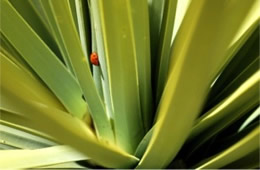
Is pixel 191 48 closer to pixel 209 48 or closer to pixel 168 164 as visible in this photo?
pixel 209 48

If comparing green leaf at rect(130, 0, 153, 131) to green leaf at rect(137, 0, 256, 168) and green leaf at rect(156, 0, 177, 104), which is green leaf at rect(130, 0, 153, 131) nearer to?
green leaf at rect(156, 0, 177, 104)

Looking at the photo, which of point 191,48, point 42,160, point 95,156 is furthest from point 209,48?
point 42,160

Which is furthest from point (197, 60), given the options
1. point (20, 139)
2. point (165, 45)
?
point (20, 139)

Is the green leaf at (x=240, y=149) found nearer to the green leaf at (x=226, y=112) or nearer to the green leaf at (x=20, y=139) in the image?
the green leaf at (x=226, y=112)

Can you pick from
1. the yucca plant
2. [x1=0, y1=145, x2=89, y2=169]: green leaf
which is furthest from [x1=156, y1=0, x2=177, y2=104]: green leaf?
[x1=0, y1=145, x2=89, y2=169]: green leaf

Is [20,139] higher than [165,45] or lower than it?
lower

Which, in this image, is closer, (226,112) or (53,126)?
(53,126)

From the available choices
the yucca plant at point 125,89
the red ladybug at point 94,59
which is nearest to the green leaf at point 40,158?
the yucca plant at point 125,89

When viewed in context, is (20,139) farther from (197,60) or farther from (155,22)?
(197,60)

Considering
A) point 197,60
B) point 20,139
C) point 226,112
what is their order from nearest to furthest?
1. point 197,60
2. point 226,112
3. point 20,139
